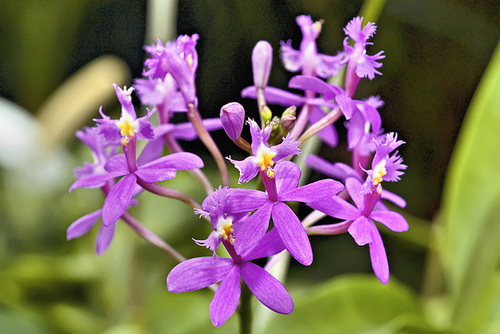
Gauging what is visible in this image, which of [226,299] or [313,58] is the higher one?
[313,58]

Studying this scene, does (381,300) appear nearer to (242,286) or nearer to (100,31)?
(242,286)

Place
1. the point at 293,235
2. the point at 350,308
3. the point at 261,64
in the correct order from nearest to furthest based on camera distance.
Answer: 1. the point at 293,235
2. the point at 261,64
3. the point at 350,308

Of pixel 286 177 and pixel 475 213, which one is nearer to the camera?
pixel 286 177

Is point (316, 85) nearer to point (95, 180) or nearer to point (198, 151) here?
point (95, 180)

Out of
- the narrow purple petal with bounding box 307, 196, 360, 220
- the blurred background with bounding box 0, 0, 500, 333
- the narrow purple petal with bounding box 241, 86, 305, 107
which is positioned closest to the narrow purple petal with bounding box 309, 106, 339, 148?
the narrow purple petal with bounding box 241, 86, 305, 107

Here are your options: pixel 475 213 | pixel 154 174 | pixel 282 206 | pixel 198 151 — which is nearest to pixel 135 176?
pixel 154 174

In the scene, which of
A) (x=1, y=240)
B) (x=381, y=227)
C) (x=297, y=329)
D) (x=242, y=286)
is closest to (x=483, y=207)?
(x=381, y=227)

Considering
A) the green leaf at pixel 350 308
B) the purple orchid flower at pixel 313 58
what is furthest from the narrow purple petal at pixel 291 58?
the green leaf at pixel 350 308
